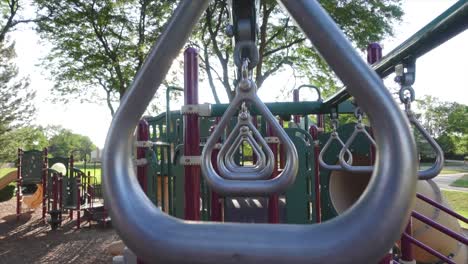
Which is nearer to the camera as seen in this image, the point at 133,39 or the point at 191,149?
the point at 191,149

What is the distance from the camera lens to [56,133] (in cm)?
4506

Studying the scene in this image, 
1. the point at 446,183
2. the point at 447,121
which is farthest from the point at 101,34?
the point at 447,121

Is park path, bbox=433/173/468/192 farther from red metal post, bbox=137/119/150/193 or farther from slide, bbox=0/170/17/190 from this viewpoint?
slide, bbox=0/170/17/190

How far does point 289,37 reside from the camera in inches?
344

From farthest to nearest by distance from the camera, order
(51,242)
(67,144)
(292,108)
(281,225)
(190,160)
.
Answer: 1. (67,144)
2. (51,242)
3. (292,108)
4. (190,160)
5. (281,225)

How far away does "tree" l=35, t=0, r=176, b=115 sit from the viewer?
27.6ft

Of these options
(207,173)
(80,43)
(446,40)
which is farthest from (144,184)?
(80,43)

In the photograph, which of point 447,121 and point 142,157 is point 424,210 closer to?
point 142,157

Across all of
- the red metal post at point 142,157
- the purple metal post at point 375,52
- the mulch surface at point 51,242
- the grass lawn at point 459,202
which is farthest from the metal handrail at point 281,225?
the grass lawn at point 459,202

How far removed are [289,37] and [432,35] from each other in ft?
27.5

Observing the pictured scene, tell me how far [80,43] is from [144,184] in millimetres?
7763

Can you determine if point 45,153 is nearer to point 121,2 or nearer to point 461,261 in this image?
point 121,2

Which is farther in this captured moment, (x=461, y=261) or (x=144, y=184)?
(x=461, y=261)

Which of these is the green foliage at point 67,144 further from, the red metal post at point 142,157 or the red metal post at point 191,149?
the red metal post at point 191,149
